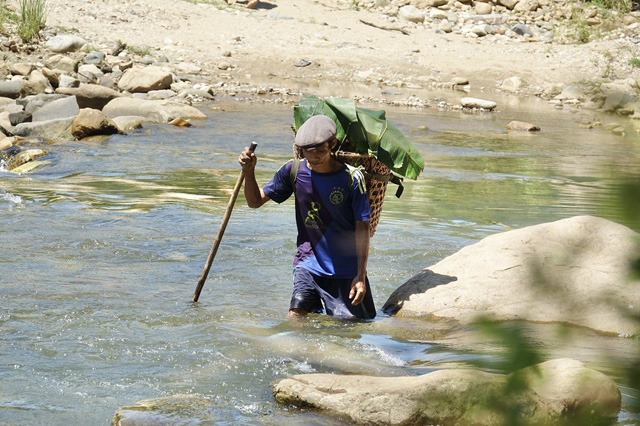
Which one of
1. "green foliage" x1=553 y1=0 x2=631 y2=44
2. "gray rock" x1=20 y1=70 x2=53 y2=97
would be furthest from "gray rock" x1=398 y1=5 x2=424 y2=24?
"gray rock" x1=20 y1=70 x2=53 y2=97

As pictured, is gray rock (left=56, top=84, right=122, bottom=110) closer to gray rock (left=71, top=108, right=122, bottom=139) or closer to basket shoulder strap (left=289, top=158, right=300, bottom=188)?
gray rock (left=71, top=108, right=122, bottom=139)

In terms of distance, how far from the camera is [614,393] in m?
1.35

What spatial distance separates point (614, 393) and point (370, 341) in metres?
3.76

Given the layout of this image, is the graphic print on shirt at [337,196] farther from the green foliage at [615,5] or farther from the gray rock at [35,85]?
the green foliage at [615,5]

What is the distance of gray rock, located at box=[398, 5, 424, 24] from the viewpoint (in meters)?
27.5

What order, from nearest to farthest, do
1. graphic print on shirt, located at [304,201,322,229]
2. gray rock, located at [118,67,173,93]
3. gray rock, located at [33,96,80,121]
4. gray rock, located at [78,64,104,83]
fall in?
1. graphic print on shirt, located at [304,201,322,229]
2. gray rock, located at [33,96,80,121]
3. gray rock, located at [78,64,104,83]
4. gray rock, located at [118,67,173,93]

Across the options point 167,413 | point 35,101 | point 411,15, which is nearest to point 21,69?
point 35,101

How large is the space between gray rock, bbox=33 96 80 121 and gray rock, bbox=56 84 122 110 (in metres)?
1.32

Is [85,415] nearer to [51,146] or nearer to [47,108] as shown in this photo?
[51,146]

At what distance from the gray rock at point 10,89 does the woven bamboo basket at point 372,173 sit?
1203 cm

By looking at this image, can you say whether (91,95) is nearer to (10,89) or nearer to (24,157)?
(10,89)

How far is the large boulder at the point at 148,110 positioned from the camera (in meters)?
15.6

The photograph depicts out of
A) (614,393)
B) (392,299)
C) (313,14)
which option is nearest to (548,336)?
(614,393)

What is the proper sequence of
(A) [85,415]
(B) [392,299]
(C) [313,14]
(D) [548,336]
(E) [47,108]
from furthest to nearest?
(C) [313,14] → (E) [47,108] → (B) [392,299] → (A) [85,415] → (D) [548,336]
